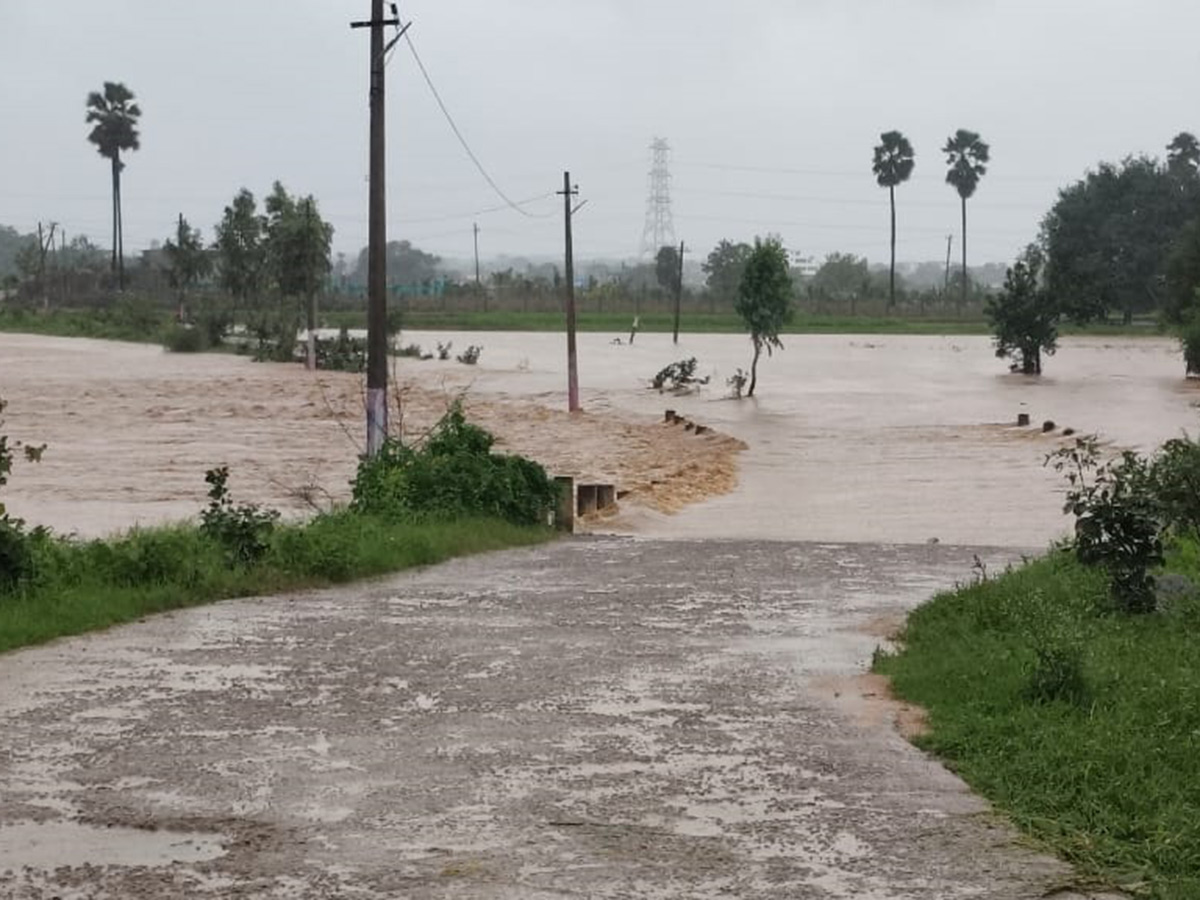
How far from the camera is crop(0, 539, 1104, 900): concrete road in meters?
4.83

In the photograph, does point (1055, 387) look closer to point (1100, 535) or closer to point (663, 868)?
point (1100, 535)

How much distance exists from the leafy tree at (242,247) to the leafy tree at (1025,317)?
38.2 meters

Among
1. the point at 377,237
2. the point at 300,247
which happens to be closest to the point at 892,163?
the point at 300,247

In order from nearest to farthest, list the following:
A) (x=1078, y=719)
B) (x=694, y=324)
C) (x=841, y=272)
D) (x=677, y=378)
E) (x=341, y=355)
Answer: (x=1078, y=719), (x=677, y=378), (x=341, y=355), (x=694, y=324), (x=841, y=272)

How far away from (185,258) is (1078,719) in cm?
8723

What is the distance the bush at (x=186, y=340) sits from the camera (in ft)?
225

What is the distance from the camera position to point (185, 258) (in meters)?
89.4

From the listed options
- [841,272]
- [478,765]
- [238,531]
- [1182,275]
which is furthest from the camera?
[841,272]

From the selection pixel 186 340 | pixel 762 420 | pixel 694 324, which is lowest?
pixel 762 420

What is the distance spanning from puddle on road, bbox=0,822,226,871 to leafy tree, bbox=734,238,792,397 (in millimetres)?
46188

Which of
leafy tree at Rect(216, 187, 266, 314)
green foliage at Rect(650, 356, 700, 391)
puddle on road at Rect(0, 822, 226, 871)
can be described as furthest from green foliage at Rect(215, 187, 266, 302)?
puddle on road at Rect(0, 822, 226, 871)

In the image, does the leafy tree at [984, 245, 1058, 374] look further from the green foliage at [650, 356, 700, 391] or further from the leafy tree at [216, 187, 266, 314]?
the leafy tree at [216, 187, 266, 314]

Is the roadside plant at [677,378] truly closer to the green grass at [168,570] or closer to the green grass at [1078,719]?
the green grass at [168,570]

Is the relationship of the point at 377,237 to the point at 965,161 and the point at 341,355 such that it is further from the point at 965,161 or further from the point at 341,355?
the point at 965,161
